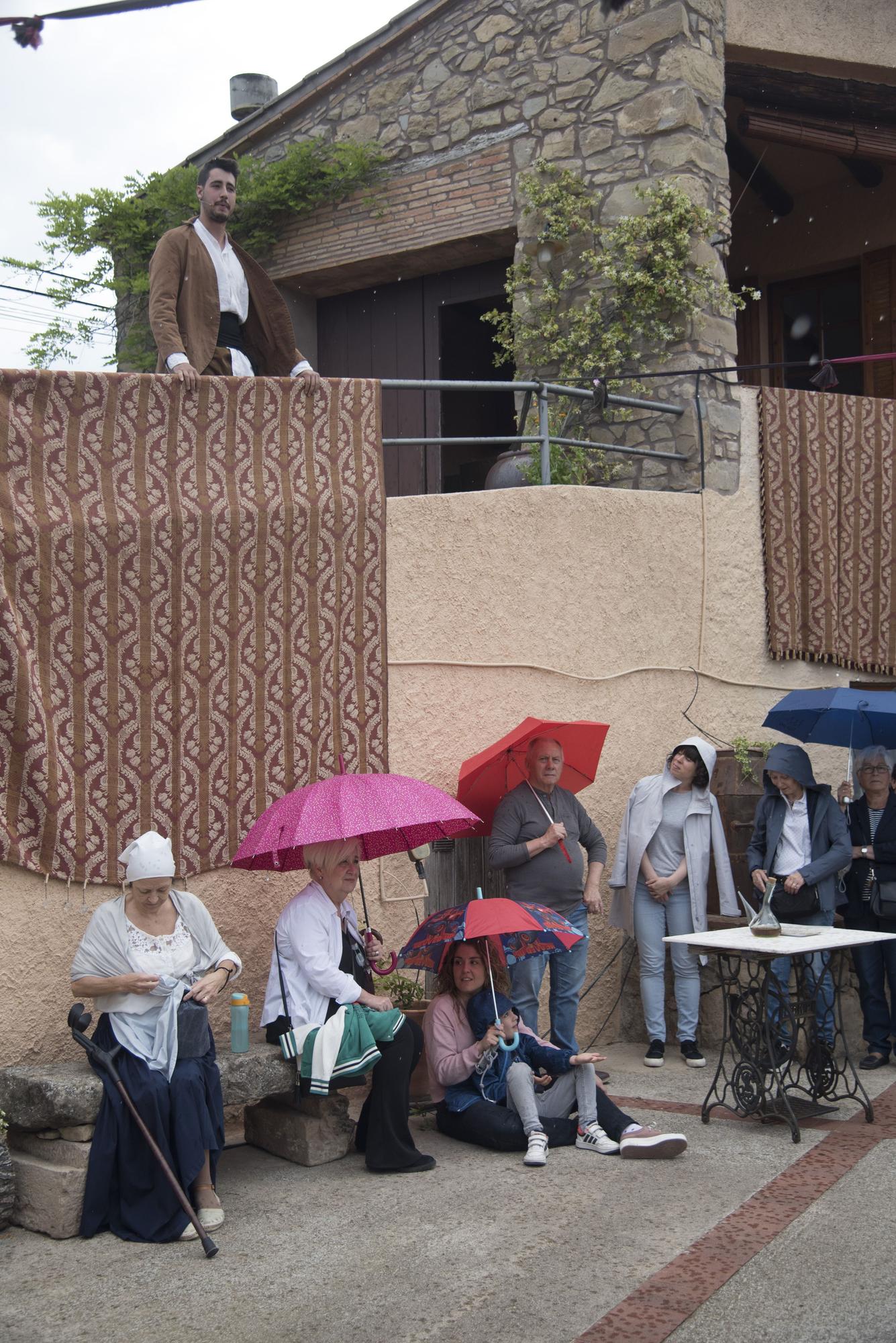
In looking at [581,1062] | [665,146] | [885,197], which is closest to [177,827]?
[581,1062]

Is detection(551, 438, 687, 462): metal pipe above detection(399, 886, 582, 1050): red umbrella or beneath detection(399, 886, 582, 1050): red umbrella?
above

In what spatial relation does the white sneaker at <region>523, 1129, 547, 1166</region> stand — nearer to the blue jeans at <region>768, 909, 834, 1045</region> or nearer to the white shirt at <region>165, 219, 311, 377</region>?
the blue jeans at <region>768, 909, 834, 1045</region>

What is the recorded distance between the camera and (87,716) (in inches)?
225

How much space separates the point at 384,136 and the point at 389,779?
6633 millimetres

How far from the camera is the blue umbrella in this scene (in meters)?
7.55

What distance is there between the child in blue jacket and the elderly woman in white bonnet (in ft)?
3.83

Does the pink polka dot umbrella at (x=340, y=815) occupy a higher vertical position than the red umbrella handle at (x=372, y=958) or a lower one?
higher

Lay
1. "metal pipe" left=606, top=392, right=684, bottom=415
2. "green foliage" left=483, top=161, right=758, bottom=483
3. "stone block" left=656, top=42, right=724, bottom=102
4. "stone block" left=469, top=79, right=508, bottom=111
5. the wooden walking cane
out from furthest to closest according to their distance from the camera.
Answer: "stone block" left=469, top=79, right=508, bottom=111
"stone block" left=656, top=42, right=724, bottom=102
"green foliage" left=483, top=161, right=758, bottom=483
"metal pipe" left=606, top=392, right=684, bottom=415
the wooden walking cane

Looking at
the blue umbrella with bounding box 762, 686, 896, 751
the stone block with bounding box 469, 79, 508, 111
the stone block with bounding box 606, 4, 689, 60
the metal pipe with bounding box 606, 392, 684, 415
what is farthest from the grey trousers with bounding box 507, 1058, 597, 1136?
the stone block with bounding box 469, 79, 508, 111

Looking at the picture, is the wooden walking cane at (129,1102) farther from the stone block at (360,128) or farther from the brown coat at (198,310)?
the stone block at (360,128)

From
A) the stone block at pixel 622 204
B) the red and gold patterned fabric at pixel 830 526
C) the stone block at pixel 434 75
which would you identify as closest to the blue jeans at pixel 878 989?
the red and gold patterned fabric at pixel 830 526

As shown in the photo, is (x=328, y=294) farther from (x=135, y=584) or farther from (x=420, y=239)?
(x=135, y=584)

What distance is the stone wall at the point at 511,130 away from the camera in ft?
30.0

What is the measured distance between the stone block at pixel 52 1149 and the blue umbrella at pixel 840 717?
456 centimetres
